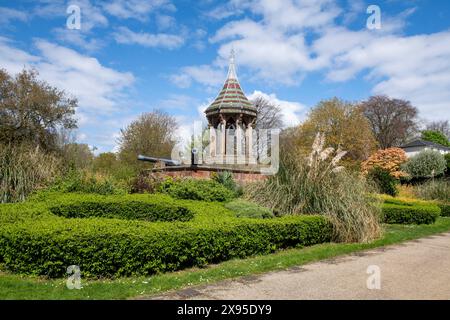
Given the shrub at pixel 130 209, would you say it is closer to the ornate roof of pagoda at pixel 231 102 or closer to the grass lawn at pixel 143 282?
the grass lawn at pixel 143 282

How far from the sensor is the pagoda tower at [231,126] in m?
20.6

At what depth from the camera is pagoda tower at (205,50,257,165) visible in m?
20.6

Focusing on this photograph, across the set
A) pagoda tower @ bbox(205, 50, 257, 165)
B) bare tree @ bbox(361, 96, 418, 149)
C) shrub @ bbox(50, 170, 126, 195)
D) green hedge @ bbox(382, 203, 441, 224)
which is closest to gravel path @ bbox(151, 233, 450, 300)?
green hedge @ bbox(382, 203, 441, 224)

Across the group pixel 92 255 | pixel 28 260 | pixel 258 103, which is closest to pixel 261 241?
pixel 92 255

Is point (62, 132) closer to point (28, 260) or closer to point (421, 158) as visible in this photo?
point (28, 260)

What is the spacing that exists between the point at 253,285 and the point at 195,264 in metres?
1.39

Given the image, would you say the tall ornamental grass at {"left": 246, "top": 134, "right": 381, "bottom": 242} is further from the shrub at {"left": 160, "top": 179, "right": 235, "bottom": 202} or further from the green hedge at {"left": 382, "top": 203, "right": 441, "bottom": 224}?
the green hedge at {"left": 382, "top": 203, "right": 441, "bottom": 224}

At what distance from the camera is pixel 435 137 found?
186 ft

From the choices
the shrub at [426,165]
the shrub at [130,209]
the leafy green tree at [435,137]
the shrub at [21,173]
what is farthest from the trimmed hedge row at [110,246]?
the leafy green tree at [435,137]

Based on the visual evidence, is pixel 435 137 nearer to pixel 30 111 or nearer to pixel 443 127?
pixel 443 127

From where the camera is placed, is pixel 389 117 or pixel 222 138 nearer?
pixel 222 138

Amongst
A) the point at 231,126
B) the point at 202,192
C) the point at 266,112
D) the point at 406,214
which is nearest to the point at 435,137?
the point at 266,112

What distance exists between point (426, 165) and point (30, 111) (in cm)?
2884

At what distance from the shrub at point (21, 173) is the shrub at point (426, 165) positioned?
88.0ft
